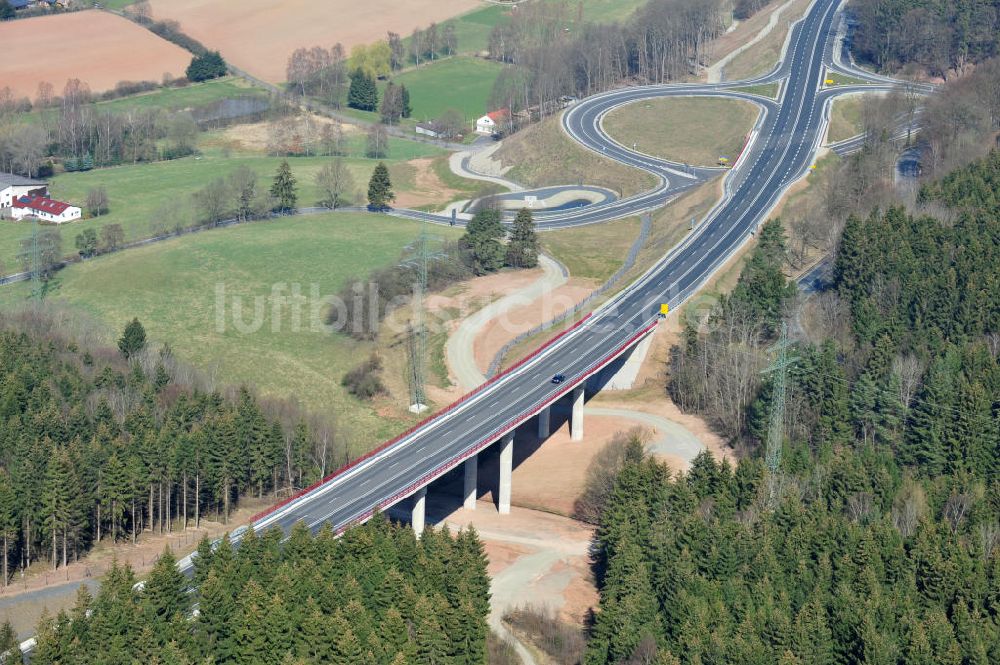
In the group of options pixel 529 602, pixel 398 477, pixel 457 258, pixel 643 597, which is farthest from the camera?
pixel 457 258

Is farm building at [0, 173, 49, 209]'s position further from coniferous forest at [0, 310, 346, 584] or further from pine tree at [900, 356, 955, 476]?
pine tree at [900, 356, 955, 476]

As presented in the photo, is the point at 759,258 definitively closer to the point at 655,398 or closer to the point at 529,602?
the point at 655,398

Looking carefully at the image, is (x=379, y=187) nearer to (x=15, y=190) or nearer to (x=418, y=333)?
(x=418, y=333)

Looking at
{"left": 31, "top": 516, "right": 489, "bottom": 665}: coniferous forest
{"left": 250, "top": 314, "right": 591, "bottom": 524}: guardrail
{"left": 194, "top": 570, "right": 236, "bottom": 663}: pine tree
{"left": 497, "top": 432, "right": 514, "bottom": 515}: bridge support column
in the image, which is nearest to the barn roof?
{"left": 250, "top": 314, "right": 591, "bottom": 524}: guardrail

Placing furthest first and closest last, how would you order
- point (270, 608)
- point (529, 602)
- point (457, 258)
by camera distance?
point (457, 258) < point (529, 602) < point (270, 608)

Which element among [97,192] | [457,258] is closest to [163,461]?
[457,258]

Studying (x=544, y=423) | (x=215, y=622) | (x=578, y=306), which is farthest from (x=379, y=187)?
(x=215, y=622)
